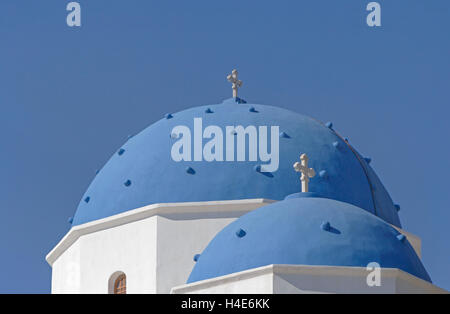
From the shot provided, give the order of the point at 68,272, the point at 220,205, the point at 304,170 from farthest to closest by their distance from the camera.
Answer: the point at 68,272, the point at 220,205, the point at 304,170

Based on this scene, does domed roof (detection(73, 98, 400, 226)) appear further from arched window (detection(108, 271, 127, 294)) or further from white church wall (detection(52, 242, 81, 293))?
arched window (detection(108, 271, 127, 294))

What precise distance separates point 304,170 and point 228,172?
2730 millimetres

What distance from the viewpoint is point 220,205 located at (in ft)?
107

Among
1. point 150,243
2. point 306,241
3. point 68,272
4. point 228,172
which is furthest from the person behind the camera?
point 68,272

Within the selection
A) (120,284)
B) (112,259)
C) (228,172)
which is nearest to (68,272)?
(112,259)

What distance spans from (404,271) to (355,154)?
23.3 feet

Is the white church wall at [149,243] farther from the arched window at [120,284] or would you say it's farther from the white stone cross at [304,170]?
the white stone cross at [304,170]

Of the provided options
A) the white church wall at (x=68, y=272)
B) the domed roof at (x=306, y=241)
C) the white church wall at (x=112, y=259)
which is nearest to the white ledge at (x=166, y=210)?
the white church wall at (x=112, y=259)

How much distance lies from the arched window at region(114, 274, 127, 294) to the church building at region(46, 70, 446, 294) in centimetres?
2

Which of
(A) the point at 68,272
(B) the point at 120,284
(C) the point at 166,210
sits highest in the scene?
(C) the point at 166,210

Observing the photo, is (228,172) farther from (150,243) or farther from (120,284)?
(120,284)

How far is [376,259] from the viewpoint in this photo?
28.3m

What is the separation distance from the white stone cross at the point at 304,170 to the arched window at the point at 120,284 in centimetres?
484

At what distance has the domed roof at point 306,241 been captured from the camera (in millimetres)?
28094
